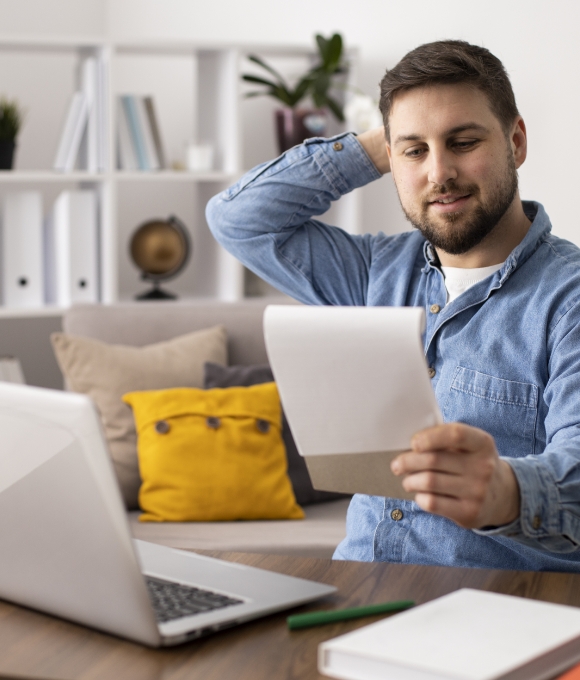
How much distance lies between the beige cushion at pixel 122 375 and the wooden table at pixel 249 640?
1.24m

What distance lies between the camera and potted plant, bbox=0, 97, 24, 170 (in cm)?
274

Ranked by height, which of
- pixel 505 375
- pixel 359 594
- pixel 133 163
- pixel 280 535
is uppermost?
pixel 133 163

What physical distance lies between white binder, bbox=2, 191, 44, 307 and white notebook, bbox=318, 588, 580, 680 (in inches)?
88.9

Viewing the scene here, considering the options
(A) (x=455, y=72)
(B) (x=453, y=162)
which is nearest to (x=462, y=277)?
(B) (x=453, y=162)

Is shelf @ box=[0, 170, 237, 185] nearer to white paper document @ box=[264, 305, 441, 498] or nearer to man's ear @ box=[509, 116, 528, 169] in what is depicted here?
man's ear @ box=[509, 116, 528, 169]

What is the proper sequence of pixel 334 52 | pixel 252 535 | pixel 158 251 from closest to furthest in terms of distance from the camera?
pixel 252 535 < pixel 334 52 < pixel 158 251

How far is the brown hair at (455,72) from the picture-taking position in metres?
1.21

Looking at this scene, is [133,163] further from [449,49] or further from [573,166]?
[449,49]

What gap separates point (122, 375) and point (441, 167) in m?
1.18

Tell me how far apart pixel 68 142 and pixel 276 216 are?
1.51 m

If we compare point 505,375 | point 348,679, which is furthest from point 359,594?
point 505,375

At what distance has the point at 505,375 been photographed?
3.84 ft

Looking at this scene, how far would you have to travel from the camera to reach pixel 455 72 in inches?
47.6

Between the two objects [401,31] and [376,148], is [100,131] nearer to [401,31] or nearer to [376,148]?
[401,31]
